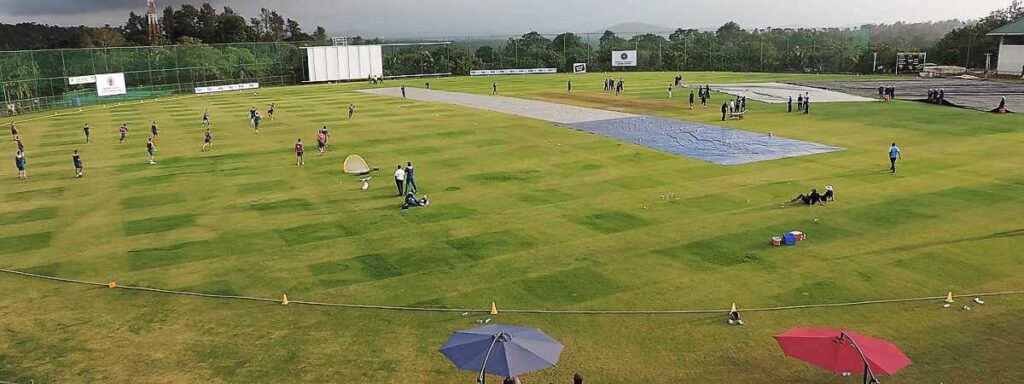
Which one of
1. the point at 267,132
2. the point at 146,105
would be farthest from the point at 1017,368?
the point at 146,105

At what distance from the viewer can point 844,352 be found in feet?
37.6

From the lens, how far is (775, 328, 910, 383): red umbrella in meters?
11.2

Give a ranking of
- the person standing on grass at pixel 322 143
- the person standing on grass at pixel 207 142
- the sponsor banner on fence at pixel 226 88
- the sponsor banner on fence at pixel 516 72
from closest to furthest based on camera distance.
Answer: the person standing on grass at pixel 322 143
the person standing on grass at pixel 207 142
the sponsor banner on fence at pixel 226 88
the sponsor banner on fence at pixel 516 72

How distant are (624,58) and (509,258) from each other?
4123 inches

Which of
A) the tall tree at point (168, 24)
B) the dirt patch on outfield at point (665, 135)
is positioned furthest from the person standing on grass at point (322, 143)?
the tall tree at point (168, 24)

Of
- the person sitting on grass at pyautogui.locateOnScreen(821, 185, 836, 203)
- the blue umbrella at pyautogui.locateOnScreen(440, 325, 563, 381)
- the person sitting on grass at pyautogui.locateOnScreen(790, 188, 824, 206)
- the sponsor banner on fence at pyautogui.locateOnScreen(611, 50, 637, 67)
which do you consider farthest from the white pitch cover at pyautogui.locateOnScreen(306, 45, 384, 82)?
the blue umbrella at pyautogui.locateOnScreen(440, 325, 563, 381)

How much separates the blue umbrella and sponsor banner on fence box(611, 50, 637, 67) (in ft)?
370

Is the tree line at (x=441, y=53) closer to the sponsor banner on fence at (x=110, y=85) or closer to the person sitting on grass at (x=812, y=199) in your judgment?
the sponsor banner on fence at (x=110, y=85)

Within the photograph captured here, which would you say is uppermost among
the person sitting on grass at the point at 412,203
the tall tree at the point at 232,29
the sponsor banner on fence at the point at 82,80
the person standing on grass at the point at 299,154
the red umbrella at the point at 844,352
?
the tall tree at the point at 232,29

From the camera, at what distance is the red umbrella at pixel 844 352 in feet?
36.7

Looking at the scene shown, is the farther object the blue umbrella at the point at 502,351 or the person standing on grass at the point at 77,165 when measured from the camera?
the person standing on grass at the point at 77,165

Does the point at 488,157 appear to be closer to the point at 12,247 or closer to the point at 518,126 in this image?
the point at 518,126

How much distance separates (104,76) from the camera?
83.4m

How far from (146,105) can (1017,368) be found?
3189 inches
